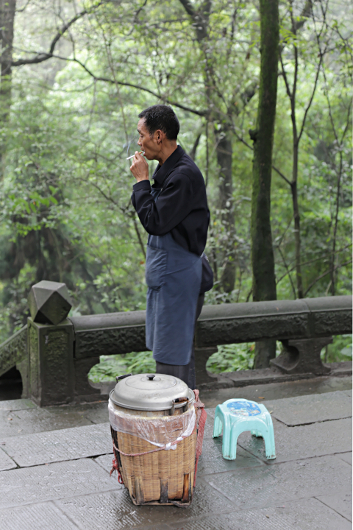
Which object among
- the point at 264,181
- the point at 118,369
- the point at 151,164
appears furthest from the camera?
the point at 151,164

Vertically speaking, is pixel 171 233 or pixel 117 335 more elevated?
pixel 171 233

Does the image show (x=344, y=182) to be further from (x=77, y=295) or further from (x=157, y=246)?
(x=157, y=246)

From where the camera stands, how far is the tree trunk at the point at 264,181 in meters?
5.61

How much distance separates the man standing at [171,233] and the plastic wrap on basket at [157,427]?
50cm

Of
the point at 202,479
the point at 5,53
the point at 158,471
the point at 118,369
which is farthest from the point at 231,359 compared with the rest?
the point at 5,53

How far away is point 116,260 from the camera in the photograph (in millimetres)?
9539

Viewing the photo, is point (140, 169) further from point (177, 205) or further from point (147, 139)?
point (177, 205)

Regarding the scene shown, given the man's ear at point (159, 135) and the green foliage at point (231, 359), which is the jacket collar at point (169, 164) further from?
the green foliage at point (231, 359)

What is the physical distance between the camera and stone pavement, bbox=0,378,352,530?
2.49 m

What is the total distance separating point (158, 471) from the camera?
2572mm

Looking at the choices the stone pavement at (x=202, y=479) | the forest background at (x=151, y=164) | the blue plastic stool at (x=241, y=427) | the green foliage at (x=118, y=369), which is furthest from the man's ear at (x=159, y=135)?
the forest background at (x=151, y=164)

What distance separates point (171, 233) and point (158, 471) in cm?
122

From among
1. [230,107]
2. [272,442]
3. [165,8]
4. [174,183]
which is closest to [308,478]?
[272,442]

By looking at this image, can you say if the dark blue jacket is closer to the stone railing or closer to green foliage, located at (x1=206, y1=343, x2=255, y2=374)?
the stone railing
